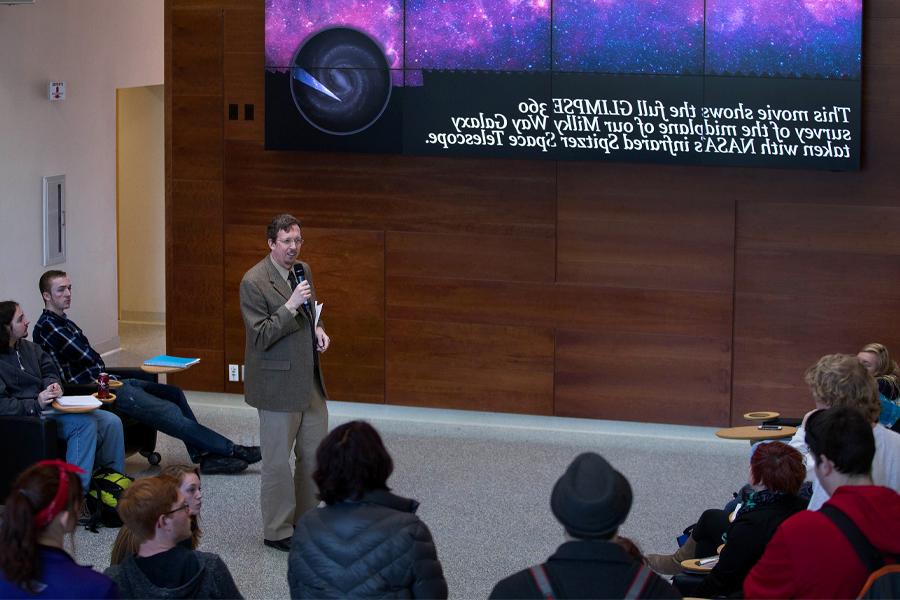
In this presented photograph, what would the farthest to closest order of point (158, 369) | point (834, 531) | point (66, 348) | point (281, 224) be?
point (158, 369)
point (66, 348)
point (281, 224)
point (834, 531)

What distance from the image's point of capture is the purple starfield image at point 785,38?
26.8ft

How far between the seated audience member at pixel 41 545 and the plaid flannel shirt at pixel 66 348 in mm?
4280

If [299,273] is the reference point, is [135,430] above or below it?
below

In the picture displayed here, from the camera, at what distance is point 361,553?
373 cm

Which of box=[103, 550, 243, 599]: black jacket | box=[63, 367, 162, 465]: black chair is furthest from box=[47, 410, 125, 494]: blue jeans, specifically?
box=[103, 550, 243, 599]: black jacket

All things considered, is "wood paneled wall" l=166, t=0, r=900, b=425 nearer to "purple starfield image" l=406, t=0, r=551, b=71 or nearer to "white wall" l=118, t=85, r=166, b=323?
"purple starfield image" l=406, t=0, r=551, b=71

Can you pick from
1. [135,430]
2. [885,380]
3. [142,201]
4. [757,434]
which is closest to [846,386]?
[757,434]

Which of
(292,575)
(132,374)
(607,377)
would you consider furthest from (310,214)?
(292,575)

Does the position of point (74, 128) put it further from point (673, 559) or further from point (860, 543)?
point (860, 543)

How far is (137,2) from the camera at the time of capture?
11.9 meters

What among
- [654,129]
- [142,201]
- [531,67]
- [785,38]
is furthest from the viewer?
[142,201]

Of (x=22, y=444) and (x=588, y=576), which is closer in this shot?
(x=588, y=576)

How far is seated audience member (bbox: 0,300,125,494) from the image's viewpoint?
6.99 meters

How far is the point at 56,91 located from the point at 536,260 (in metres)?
4.29
